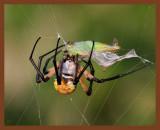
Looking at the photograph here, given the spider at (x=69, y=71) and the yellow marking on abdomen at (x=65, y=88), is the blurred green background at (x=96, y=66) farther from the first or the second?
the yellow marking on abdomen at (x=65, y=88)

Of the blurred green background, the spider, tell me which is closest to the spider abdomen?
the spider

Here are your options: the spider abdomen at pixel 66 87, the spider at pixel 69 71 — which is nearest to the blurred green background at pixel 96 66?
the spider at pixel 69 71

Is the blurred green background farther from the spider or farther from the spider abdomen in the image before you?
the spider abdomen

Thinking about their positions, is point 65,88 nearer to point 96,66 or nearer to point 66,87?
point 66,87

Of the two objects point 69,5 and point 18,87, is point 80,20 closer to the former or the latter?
point 69,5

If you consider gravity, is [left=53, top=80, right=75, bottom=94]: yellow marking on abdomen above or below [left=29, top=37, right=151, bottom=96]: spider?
below

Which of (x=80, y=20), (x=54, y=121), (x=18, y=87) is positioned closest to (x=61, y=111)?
(x=54, y=121)

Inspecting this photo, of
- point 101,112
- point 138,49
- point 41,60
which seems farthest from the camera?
point 101,112

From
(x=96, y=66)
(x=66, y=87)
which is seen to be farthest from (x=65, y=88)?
(x=96, y=66)

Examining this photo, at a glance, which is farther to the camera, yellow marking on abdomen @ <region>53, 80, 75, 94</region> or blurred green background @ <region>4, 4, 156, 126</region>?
blurred green background @ <region>4, 4, 156, 126</region>
